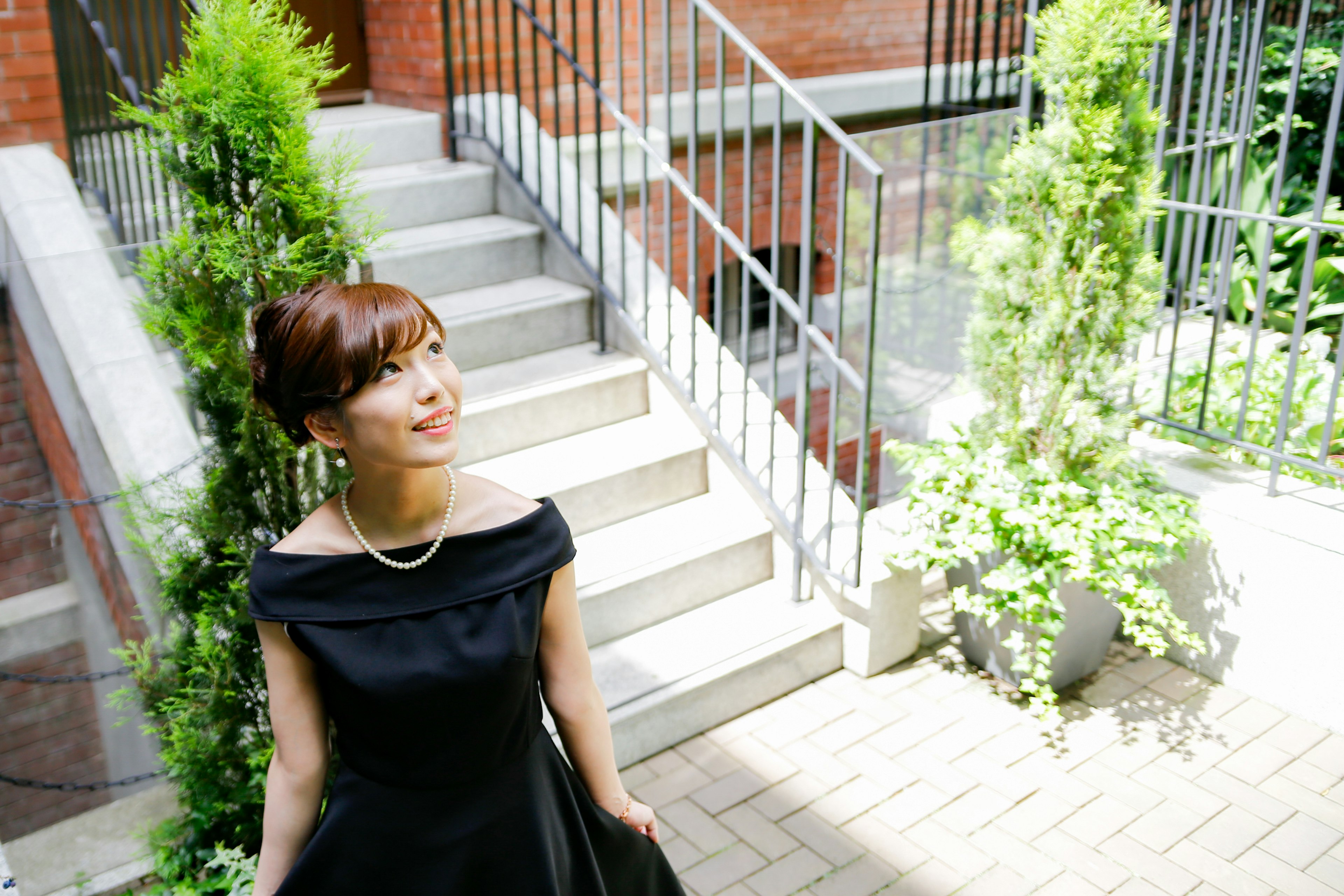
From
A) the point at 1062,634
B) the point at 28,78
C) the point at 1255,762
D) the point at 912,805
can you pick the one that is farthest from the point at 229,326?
the point at 28,78

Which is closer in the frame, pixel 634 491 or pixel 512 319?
pixel 634 491

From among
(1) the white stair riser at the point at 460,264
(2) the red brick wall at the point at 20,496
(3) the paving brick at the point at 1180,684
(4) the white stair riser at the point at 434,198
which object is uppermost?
(4) the white stair riser at the point at 434,198

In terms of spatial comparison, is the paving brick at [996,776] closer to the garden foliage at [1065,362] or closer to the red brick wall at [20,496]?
the garden foliage at [1065,362]

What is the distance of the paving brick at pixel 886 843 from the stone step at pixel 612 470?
1384mm

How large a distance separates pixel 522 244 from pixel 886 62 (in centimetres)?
377

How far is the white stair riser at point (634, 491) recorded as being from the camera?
3.99m

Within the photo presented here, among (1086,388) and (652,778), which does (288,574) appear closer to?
(652,778)

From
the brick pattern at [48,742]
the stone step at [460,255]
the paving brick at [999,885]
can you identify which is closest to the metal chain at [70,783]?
the brick pattern at [48,742]

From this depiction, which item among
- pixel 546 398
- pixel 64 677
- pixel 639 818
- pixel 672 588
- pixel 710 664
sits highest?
pixel 546 398

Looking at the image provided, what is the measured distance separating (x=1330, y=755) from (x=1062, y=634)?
33.2 inches

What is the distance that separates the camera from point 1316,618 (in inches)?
142

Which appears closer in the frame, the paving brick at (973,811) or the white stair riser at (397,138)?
the paving brick at (973,811)

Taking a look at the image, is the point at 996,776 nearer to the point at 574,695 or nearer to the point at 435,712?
the point at 574,695

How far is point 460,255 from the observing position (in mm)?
4656
